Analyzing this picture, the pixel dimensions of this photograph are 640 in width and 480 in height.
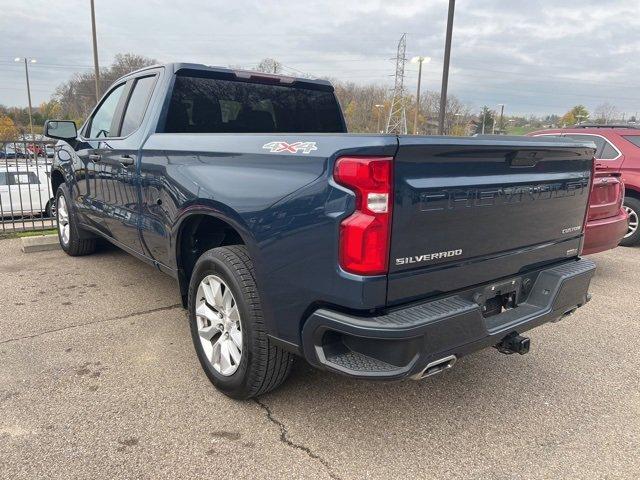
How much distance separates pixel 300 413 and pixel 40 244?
16.4 feet

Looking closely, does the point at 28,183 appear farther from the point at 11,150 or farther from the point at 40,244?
the point at 40,244

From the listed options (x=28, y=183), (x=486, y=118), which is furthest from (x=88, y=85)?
(x=486, y=118)

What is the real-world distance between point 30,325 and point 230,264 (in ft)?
7.41

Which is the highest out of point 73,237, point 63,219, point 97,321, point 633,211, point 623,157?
point 623,157

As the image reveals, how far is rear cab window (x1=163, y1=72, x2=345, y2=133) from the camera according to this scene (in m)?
3.81

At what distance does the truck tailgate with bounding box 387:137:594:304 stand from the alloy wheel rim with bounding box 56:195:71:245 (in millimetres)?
4905

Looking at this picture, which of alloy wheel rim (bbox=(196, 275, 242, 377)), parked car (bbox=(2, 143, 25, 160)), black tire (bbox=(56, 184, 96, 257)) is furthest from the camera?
parked car (bbox=(2, 143, 25, 160))

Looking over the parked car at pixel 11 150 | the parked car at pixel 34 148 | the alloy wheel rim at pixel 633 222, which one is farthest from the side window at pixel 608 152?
Answer: the parked car at pixel 11 150

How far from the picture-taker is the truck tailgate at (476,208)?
2.14 meters

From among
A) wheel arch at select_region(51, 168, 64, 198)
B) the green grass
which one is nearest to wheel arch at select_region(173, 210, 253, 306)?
wheel arch at select_region(51, 168, 64, 198)

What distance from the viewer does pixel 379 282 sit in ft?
6.90

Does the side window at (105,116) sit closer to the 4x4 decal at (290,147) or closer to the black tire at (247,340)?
the black tire at (247,340)

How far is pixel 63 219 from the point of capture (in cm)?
602

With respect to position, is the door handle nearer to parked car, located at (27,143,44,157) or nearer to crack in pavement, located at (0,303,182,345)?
crack in pavement, located at (0,303,182,345)
